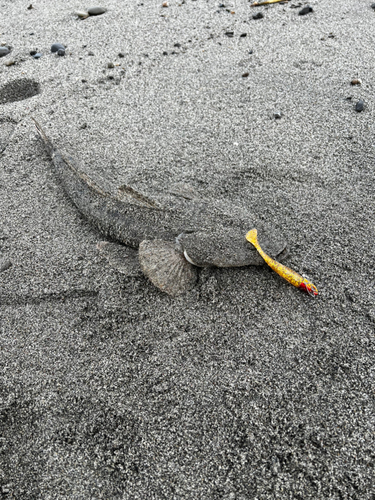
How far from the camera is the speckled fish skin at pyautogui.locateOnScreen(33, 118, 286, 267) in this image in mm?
2359

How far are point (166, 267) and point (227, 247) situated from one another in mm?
413

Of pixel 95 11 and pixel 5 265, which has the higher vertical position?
pixel 95 11

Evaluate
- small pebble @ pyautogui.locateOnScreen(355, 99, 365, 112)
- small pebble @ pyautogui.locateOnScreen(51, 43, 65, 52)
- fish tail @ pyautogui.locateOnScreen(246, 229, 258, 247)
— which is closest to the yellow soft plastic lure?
fish tail @ pyautogui.locateOnScreen(246, 229, 258, 247)

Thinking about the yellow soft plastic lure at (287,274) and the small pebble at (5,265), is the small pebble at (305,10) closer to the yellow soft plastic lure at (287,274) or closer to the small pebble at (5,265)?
the yellow soft plastic lure at (287,274)

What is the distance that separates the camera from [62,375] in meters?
2.07

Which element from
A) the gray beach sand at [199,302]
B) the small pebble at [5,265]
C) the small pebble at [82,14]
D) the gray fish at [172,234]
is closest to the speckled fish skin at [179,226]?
the gray fish at [172,234]

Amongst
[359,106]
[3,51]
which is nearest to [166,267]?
[359,106]

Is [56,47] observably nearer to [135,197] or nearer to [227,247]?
[135,197]

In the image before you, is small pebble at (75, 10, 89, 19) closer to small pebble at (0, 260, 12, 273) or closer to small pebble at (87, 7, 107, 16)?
small pebble at (87, 7, 107, 16)

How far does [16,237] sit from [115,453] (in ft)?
6.12

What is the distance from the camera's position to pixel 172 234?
99.0 inches

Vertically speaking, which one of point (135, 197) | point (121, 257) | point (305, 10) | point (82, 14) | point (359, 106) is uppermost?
point (82, 14)

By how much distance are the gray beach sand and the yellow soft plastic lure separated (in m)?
0.08

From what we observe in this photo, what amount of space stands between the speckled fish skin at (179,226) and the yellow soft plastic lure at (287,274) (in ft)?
0.14
